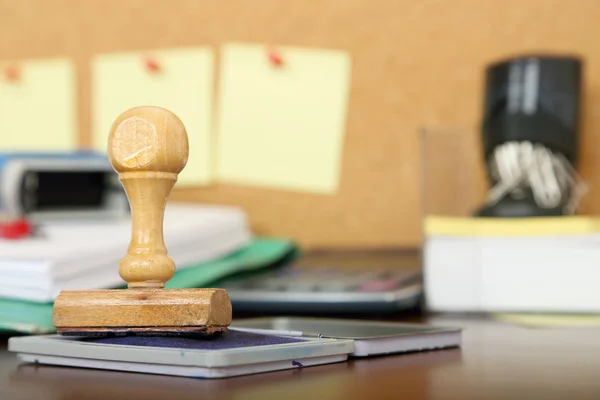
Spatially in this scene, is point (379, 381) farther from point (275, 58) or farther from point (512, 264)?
point (275, 58)

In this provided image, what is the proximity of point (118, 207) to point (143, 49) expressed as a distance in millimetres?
281

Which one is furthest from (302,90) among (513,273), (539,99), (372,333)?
(372,333)

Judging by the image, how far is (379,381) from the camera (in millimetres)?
358

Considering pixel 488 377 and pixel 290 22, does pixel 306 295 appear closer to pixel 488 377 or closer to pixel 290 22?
pixel 488 377

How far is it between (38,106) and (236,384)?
799 millimetres

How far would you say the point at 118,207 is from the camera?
811mm

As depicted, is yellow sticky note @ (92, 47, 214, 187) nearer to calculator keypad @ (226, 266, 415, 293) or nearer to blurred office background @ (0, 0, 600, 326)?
blurred office background @ (0, 0, 600, 326)

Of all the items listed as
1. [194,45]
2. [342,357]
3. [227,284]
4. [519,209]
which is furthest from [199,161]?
[342,357]

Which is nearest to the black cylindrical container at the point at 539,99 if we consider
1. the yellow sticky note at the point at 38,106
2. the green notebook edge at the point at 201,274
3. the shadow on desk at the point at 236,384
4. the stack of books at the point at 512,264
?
the stack of books at the point at 512,264

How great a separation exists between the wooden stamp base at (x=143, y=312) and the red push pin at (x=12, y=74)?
2.45 feet

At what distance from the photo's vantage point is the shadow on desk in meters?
0.33

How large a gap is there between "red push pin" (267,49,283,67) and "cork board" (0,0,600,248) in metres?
0.02

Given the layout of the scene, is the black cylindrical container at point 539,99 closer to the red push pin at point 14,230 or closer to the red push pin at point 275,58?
the red push pin at point 275,58

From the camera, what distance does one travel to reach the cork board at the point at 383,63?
857 mm
